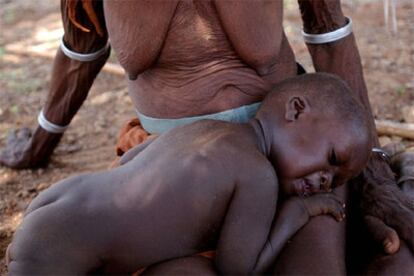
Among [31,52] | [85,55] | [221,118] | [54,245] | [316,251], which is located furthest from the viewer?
[31,52]

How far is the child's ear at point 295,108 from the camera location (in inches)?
77.1

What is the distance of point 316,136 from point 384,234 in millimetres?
318

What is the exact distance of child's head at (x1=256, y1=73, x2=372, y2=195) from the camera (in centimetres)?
193

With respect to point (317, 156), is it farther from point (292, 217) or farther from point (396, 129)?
point (396, 129)

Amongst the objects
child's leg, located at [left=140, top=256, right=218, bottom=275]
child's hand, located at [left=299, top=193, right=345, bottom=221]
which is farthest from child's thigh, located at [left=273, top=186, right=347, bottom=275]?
child's leg, located at [left=140, top=256, right=218, bottom=275]

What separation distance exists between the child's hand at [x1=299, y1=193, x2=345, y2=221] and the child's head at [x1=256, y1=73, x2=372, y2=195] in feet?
0.11

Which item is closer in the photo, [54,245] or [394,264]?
[54,245]

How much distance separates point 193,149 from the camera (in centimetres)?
184

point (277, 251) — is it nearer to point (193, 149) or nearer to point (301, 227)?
point (301, 227)

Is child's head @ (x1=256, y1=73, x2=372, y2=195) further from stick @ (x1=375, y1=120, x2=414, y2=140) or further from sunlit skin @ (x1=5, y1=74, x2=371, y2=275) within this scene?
stick @ (x1=375, y1=120, x2=414, y2=140)

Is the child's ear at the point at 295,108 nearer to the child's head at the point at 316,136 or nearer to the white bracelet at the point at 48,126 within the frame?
the child's head at the point at 316,136

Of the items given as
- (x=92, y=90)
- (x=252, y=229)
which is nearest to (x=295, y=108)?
(x=252, y=229)

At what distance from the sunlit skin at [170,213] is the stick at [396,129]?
1341 millimetres

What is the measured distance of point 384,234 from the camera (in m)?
1.95
